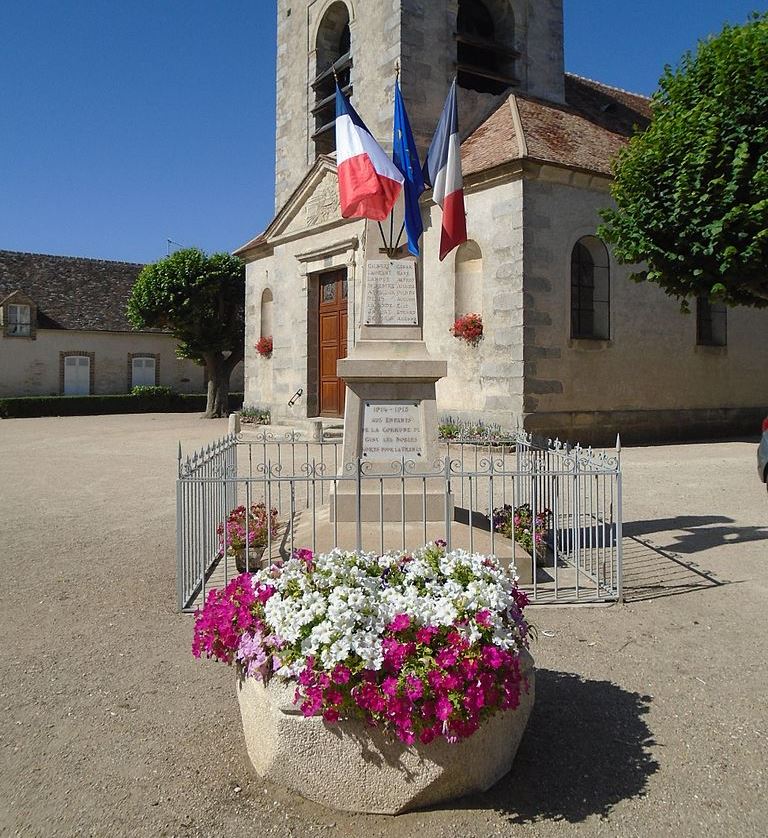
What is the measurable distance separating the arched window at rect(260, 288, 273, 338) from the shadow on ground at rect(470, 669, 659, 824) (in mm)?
17503

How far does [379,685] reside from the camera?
2336 mm

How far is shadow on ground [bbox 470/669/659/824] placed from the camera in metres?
2.50

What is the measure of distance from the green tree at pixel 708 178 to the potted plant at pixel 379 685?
947cm

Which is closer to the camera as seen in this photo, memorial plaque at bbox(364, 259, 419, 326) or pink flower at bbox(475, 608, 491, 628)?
pink flower at bbox(475, 608, 491, 628)

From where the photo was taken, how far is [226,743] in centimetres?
295

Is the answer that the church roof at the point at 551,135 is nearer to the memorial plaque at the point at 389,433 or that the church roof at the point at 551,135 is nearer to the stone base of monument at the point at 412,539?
the memorial plaque at the point at 389,433

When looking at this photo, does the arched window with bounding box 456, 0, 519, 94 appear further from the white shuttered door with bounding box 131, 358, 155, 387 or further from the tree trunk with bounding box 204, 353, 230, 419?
the white shuttered door with bounding box 131, 358, 155, 387

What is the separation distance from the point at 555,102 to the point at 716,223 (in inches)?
314

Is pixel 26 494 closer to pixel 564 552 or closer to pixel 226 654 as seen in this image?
pixel 564 552

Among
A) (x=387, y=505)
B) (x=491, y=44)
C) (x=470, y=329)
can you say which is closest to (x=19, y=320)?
(x=491, y=44)

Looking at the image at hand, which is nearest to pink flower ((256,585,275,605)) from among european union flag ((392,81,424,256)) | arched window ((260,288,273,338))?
european union flag ((392,81,424,256))

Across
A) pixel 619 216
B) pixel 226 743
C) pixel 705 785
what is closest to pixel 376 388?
pixel 226 743

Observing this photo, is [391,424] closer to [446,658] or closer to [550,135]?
[446,658]

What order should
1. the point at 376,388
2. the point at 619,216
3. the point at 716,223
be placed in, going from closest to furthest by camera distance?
the point at 376,388, the point at 716,223, the point at 619,216
